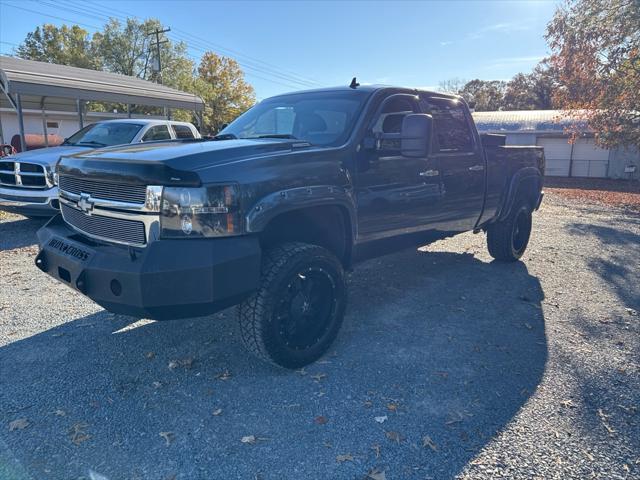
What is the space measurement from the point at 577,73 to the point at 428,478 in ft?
66.9

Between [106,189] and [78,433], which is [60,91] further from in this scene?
[78,433]

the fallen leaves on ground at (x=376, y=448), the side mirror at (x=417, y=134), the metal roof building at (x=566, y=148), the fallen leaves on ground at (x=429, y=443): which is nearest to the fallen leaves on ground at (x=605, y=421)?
the fallen leaves on ground at (x=429, y=443)

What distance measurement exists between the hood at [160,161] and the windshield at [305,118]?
463 mm

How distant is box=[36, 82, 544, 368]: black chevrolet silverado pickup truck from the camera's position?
9.21ft

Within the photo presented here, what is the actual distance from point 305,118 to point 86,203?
6.52 ft

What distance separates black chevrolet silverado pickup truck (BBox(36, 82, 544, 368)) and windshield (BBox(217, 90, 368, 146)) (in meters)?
0.01

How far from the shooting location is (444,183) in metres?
4.71

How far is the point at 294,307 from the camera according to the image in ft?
11.2

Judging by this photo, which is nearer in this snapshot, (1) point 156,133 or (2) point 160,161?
(2) point 160,161

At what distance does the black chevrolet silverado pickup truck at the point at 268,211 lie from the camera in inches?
110

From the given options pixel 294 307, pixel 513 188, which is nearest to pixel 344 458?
pixel 294 307

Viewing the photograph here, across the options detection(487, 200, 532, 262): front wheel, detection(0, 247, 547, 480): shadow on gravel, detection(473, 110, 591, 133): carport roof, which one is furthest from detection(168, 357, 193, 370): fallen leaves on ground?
detection(473, 110, 591, 133): carport roof

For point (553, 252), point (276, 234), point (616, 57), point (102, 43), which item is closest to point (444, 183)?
point (276, 234)

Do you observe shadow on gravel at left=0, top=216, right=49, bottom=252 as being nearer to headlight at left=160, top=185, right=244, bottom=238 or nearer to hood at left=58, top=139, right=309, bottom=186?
hood at left=58, top=139, right=309, bottom=186
